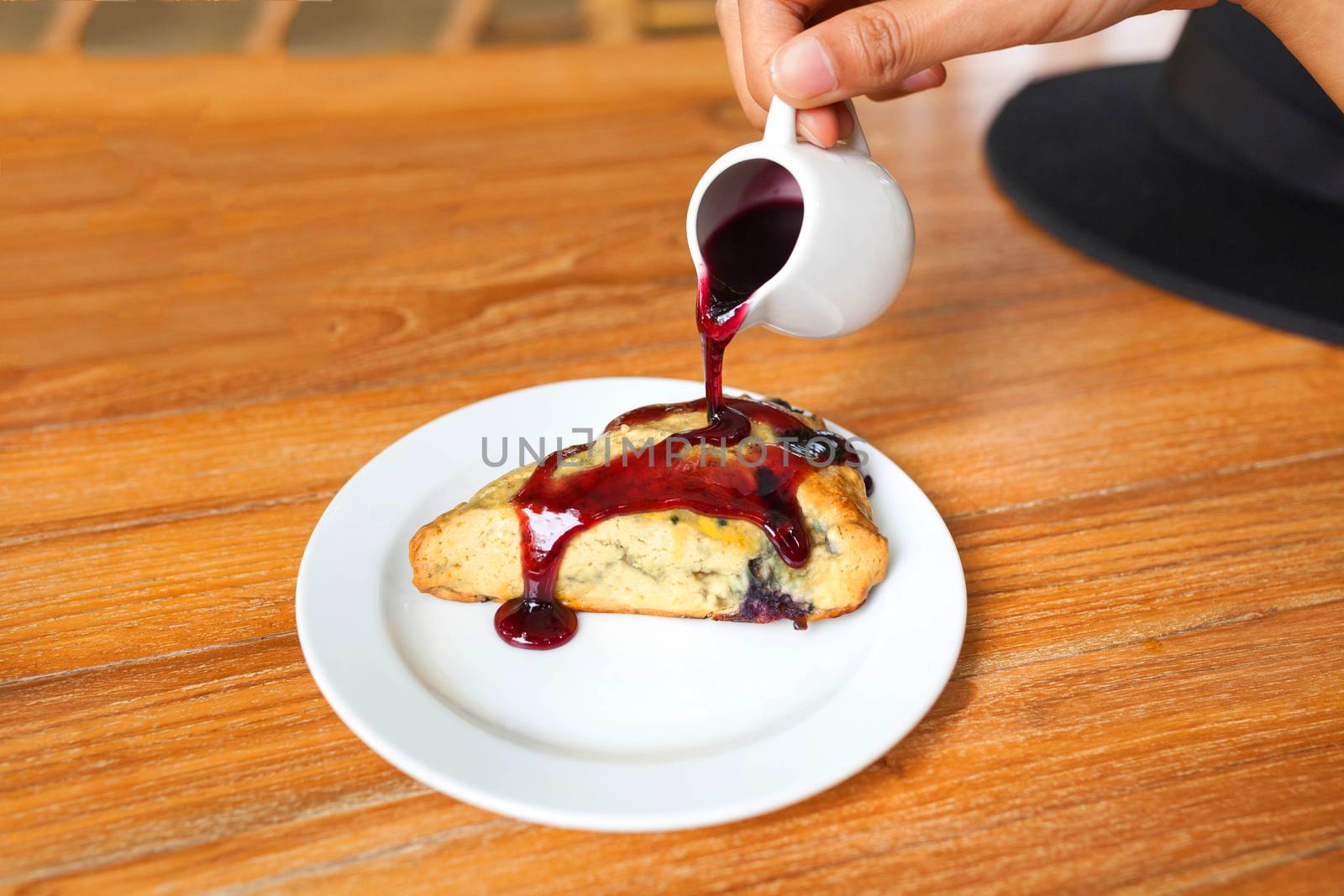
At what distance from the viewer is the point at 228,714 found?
1.26 meters

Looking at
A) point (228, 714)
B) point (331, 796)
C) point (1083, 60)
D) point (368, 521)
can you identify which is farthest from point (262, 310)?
point (1083, 60)

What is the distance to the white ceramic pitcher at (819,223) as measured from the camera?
134 centimetres

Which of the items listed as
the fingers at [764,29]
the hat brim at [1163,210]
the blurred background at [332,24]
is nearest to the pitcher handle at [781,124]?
the fingers at [764,29]

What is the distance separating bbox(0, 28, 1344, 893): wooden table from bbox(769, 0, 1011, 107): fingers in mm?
622

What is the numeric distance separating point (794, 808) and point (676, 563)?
1.22 feet

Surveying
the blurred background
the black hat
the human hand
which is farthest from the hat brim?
the blurred background

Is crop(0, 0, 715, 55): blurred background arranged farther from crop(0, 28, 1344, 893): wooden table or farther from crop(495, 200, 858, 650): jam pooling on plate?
crop(495, 200, 858, 650): jam pooling on plate

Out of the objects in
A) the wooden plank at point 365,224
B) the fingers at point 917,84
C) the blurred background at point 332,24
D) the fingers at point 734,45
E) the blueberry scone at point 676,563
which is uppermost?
the fingers at point 734,45

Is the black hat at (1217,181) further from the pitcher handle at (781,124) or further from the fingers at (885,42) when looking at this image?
the pitcher handle at (781,124)

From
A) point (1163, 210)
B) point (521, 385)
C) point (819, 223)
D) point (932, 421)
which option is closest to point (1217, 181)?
point (1163, 210)

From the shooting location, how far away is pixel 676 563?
140 cm

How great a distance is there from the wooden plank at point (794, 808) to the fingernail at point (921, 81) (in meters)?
1.25

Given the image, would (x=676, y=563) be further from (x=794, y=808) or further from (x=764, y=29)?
(x=764, y=29)

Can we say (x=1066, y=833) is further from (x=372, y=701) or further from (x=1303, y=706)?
(x=372, y=701)
